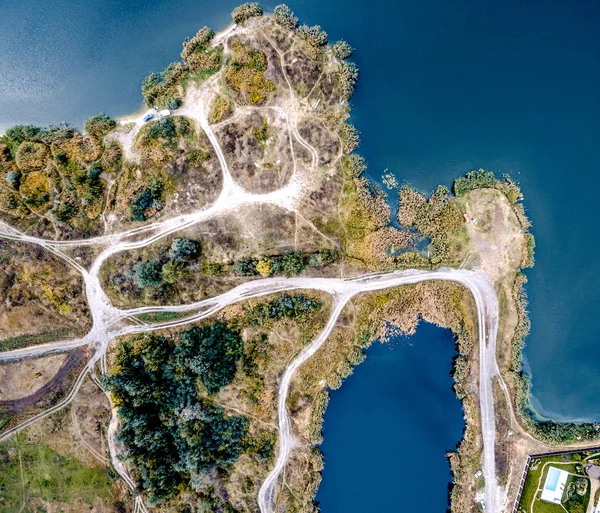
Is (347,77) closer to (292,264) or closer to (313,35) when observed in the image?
(313,35)

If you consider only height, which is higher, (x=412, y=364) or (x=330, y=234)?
(x=330, y=234)

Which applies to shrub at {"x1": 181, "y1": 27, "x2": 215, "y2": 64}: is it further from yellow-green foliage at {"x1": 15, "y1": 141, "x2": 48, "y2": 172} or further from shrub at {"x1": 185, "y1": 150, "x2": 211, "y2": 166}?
yellow-green foliage at {"x1": 15, "y1": 141, "x2": 48, "y2": 172}

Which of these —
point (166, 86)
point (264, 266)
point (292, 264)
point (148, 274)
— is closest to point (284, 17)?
point (166, 86)

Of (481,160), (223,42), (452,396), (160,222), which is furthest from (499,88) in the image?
(160,222)

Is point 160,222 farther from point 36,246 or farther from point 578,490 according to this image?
Answer: point 578,490

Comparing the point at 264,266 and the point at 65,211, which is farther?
the point at 65,211

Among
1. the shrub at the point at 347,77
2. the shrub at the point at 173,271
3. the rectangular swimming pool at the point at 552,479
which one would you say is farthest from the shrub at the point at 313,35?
the rectangular swimming pool at the point at 552,479
